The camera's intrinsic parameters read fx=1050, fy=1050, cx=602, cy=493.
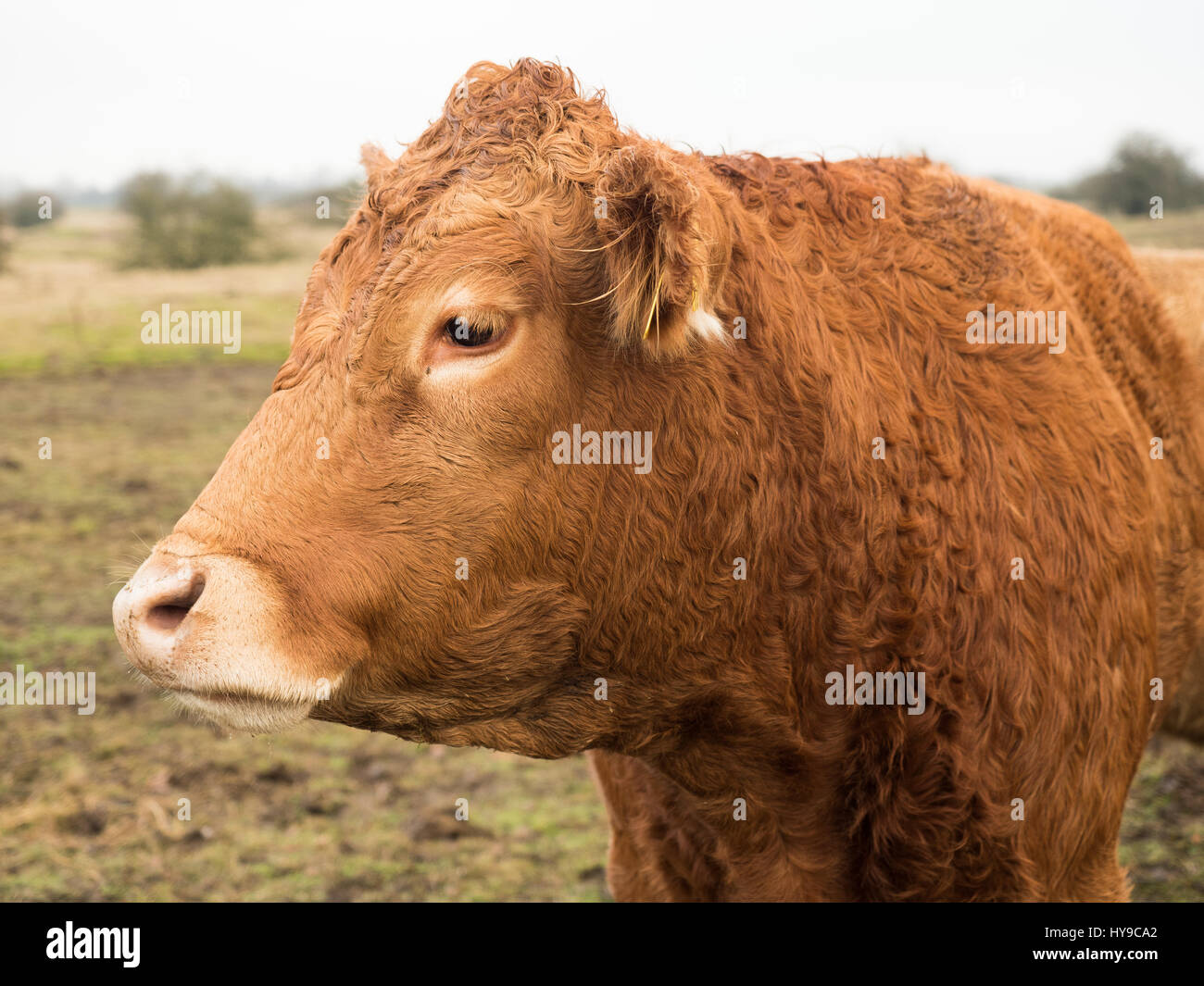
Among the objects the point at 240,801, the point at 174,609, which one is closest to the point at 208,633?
the point at 174,609

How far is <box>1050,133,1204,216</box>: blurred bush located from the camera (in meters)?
13.4

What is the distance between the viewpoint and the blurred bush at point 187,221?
22438 mm

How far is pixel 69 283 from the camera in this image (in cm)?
1986

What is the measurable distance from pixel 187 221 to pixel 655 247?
80.8 feet

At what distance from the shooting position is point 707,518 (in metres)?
2.57

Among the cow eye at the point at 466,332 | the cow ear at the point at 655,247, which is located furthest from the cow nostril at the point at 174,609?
the cow ear at the point at 655,247

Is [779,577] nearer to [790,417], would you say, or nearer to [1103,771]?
[790,417]

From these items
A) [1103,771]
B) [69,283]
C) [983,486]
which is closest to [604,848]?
[1103,771]

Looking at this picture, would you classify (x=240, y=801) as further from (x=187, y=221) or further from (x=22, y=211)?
(x=22, y=211)

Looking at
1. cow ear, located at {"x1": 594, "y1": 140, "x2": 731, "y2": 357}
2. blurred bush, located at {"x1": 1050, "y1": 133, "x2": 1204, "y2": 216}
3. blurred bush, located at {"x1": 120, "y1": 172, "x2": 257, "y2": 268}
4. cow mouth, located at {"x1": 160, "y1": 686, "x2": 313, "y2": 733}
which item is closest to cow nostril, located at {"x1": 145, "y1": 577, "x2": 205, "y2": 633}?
cow mouth, located at {"x1": 160, "y1": 686, "x2": 313, "y2": 733}

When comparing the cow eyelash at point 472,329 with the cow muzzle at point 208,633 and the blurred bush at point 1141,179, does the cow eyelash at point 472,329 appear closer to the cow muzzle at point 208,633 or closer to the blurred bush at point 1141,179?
the cow muzzle at point 208,633

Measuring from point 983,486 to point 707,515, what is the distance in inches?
34.0

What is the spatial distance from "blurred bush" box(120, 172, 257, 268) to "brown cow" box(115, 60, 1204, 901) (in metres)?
21.6

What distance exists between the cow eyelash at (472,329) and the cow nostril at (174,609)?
0.75 m
